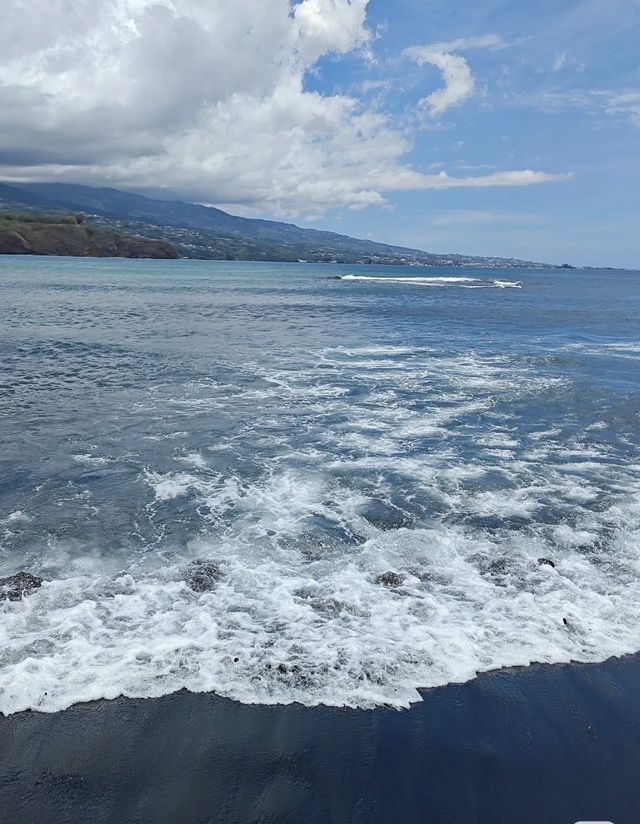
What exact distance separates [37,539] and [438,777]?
968 cm

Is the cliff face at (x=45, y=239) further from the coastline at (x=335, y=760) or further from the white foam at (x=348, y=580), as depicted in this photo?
the coastline at (x=335, y=760)

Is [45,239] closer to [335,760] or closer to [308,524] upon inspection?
[308,524]

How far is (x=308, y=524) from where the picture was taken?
13922mm

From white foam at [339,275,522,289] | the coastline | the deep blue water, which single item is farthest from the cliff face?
the coastline

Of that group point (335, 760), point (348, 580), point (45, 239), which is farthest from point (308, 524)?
point (45, 239)

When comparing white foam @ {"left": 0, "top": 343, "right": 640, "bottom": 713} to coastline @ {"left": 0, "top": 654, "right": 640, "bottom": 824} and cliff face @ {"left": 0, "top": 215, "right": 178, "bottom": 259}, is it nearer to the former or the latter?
coastline @ {"left": 0, "top": 654, "right": 640, "bottom": 824}

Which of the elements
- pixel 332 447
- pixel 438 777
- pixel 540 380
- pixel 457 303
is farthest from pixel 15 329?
pixel 457 303

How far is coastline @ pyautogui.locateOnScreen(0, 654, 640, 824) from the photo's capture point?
260 inches

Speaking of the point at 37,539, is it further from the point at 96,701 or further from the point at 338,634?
the point at 338,634

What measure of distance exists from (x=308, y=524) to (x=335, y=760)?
22.6 ft

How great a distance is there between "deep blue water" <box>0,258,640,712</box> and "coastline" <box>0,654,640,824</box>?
437 millimetres

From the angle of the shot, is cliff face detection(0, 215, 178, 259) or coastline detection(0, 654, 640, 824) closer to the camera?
coastline detection(0, 654, 640, 824)

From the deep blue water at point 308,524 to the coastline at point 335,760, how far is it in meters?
0.44

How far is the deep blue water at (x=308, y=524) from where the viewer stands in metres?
9.17
